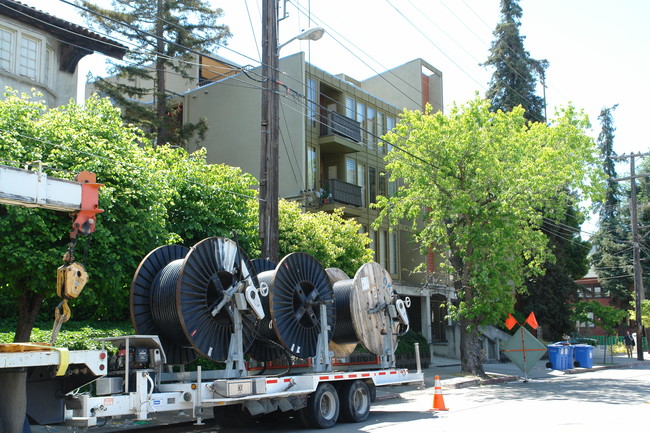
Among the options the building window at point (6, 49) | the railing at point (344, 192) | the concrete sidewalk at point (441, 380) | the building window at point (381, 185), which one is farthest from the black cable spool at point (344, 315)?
the building window at point (381, 185)

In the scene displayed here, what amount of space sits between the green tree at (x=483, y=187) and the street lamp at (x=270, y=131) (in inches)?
291

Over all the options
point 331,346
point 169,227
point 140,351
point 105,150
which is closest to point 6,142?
point 105,150

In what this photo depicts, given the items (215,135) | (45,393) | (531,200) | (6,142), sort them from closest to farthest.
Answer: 1. (45,393)
2. (6,142)
3. (531,200)
4. (215,135)

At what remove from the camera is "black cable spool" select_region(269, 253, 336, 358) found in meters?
12.3

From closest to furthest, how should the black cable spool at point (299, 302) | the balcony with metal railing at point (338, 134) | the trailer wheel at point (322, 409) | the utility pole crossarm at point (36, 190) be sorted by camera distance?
the utility pole crossarm at point (36, 190) → the trailer wheel at point (322, 409) → the black cable spool at point (299, 302) → the balcony with metal railing at point (338, 134)

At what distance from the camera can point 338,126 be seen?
3123 cm

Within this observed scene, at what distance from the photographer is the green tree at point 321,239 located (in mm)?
22203

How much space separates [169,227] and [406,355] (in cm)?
1354

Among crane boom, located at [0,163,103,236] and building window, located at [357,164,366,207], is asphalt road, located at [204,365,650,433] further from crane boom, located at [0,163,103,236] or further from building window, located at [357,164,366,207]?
building window, located at [357,164,366,207]

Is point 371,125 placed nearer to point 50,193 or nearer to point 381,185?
point 381,185

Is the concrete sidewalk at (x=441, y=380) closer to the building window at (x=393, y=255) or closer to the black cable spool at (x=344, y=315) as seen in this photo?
the black cable spool at (x=344, y=315)

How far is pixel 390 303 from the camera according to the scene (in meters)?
15.1

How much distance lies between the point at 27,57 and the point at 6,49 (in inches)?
32.2

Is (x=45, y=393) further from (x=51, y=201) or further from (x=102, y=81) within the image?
(x=102, y=81)
